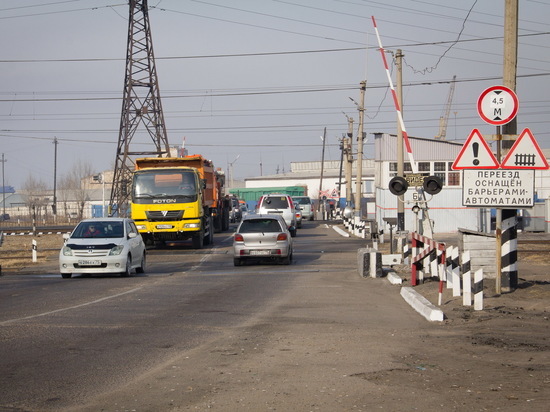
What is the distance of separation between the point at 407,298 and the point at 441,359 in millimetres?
6103

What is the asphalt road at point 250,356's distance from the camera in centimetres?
685

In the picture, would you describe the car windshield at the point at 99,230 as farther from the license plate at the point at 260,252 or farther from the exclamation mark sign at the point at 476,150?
the exclamation mark sign at the point at 476,150

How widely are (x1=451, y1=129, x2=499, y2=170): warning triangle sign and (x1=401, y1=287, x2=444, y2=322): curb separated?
89.5 inches

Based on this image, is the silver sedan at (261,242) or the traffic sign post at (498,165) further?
the silver sedan at (261,242)

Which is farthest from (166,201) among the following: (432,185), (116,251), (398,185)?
(432,185)

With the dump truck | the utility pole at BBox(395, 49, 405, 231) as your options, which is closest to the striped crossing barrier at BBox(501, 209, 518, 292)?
the utility pole at BBox(395, 49, 405, 231)

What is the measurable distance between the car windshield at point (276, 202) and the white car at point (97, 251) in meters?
21.5

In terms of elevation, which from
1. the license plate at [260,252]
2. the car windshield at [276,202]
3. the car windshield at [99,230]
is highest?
the car windshield at [276,202]

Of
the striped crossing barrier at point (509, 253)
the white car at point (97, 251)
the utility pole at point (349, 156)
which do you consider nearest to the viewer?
the striped crossing barrier at point (509, 253)

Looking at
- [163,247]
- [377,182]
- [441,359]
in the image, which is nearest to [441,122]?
[377,182]

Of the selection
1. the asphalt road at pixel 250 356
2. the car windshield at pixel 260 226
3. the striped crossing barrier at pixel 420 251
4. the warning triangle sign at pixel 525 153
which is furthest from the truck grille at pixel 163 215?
the warning triangle sign at pixel 525 153

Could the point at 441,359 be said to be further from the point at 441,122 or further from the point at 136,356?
the point at 441,122

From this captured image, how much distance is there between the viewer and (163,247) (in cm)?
3747

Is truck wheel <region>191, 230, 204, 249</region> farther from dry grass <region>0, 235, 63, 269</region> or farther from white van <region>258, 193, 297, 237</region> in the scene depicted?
white van <region>258, 193, 297, 237</region>
